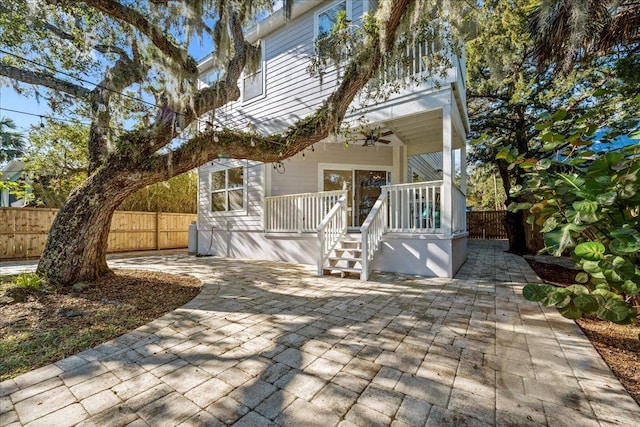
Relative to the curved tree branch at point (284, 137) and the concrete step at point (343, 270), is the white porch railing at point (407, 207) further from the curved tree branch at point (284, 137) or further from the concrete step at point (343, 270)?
the curved tree branch at point (284, 137)

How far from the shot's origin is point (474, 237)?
599 inches

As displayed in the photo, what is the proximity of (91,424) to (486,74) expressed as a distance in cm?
1238

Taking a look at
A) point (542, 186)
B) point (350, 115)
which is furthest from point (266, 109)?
point (542, 186)

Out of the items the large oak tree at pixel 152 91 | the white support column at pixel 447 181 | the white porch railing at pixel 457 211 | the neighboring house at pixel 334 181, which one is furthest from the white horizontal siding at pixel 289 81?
the white porch railing at pixel 457 211

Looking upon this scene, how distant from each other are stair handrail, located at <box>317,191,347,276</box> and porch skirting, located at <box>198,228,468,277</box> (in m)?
0.53

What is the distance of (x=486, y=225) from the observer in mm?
14875

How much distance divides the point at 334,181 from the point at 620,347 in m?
6.72

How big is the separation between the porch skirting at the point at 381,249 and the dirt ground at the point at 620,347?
228 cm

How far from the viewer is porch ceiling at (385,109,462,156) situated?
609cm

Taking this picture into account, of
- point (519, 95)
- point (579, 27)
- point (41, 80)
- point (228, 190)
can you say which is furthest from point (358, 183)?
point (41, 80)

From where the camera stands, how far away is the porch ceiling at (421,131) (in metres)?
6.09

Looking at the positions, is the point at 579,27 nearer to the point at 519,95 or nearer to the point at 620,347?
the point at 620,347

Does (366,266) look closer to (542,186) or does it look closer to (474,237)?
(542,186)

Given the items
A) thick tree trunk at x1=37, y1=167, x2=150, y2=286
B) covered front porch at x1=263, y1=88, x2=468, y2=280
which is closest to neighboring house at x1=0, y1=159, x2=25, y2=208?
thick tree trunk at x1=37, y1=167, x2=150, y2=286
